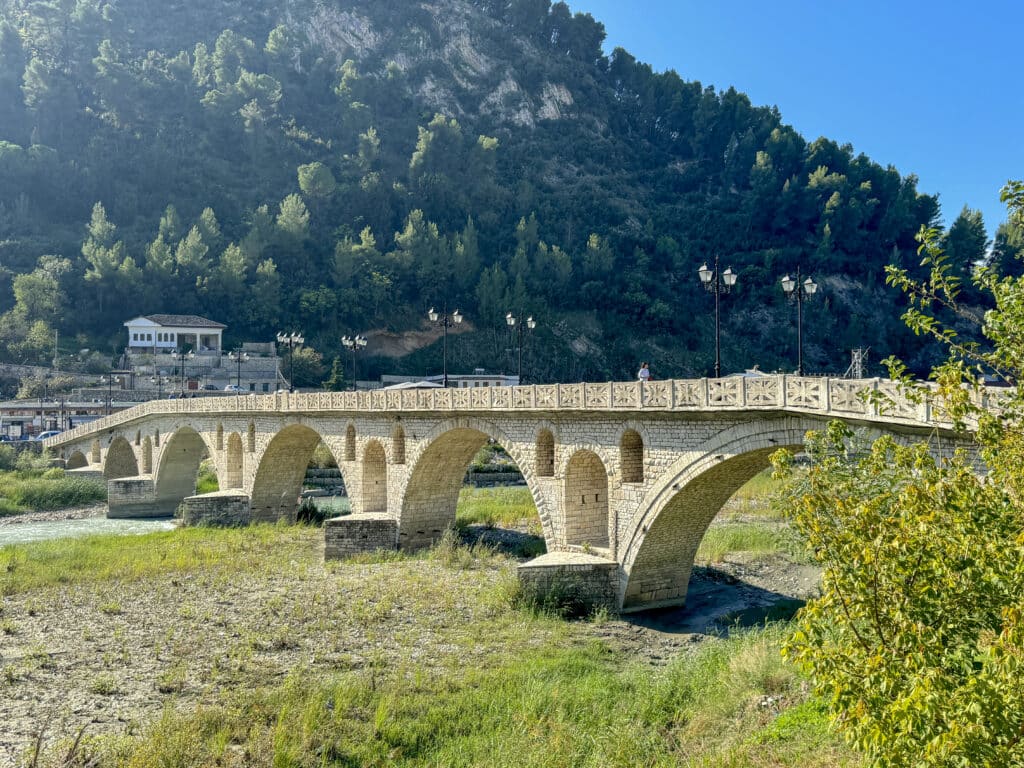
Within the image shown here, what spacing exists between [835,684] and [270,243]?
290ft

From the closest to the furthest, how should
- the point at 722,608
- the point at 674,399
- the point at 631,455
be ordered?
the point at 674,399, the point at 631,455, the point at 722,608

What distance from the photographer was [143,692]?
13.4m

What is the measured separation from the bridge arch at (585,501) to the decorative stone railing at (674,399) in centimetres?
191

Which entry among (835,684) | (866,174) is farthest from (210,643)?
(866,174)

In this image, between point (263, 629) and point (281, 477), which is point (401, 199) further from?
point (263, 629)

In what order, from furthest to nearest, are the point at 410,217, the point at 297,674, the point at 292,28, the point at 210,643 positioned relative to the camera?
the point at 292,28, the point at 410,217, the point at 210,643, the point at 297,674

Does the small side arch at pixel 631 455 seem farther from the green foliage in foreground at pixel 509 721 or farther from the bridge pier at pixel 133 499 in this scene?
the bridge pier at pixel 133 499

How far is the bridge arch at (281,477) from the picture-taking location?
119 ft

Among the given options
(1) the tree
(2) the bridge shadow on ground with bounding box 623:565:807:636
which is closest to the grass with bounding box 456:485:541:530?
(2) the bridge shadow on ground with bounding box 623:565:807:636

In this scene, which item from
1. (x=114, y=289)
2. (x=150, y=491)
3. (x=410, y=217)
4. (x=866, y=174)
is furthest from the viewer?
(x=866, y=174)

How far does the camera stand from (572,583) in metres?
18.5

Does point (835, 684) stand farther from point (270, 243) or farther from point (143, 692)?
point (270, 243)

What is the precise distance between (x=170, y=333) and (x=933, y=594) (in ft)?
259

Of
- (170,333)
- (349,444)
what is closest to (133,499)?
(349,444)
